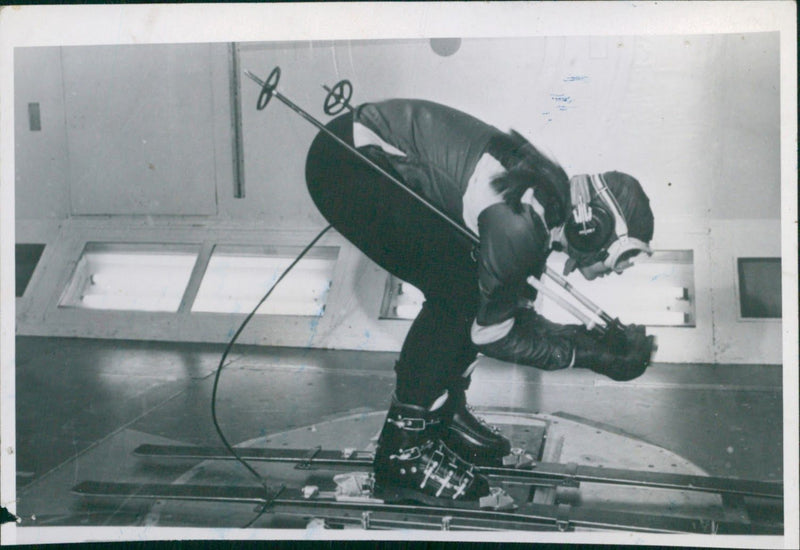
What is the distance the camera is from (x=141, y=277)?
318 cm

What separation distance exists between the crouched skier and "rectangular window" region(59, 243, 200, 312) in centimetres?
96

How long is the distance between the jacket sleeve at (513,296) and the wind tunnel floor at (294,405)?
8 centimetres

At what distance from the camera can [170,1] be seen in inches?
87.3

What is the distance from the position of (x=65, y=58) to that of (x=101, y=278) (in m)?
1.23

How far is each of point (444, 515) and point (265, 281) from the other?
Answer: 46.2 inches

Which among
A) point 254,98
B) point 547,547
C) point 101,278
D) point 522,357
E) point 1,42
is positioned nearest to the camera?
point 547,547

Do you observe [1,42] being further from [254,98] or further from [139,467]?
[139,467]

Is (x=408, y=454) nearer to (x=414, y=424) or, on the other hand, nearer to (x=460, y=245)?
(x=414, y=424)

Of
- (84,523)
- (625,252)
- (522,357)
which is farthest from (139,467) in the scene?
(625,252)

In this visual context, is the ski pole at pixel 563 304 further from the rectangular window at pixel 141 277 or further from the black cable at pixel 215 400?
the rectangular window at pixel 141 277

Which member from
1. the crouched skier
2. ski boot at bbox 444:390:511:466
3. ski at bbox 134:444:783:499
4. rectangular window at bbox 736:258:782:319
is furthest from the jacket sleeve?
rectangular window at bbox 736:258:782:319

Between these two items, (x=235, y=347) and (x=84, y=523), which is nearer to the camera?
(x=84, y=523)

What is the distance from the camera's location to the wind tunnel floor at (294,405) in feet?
7.75

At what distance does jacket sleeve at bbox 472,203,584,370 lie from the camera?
224 centimetres
